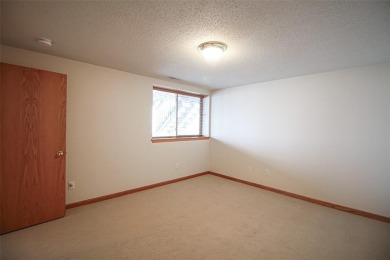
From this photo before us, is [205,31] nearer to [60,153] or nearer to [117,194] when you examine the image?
[60,153]

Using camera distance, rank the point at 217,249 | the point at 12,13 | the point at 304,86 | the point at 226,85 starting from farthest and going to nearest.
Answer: the point at 226,85, the point at 304,86, the point at 217,249, the point at 12,13

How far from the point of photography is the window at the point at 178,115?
→ 412cm

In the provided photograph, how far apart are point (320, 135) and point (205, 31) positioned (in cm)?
268

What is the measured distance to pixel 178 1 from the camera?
1.46 metres

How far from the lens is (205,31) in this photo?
1910 mm

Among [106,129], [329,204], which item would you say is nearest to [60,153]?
[106,129]

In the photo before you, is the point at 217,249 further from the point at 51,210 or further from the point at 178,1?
the point at 178,1

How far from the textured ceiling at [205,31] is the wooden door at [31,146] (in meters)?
0.51

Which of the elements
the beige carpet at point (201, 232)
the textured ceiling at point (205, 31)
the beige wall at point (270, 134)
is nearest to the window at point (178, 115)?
the beige wall at point (270, 134)

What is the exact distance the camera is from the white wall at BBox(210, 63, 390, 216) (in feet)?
8.99

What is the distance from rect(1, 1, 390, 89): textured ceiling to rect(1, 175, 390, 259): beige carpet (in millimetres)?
2251

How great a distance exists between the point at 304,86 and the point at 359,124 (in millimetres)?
1028

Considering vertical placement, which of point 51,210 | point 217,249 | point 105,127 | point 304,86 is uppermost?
point 304,86

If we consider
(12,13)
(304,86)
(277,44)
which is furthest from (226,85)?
(12,13)
